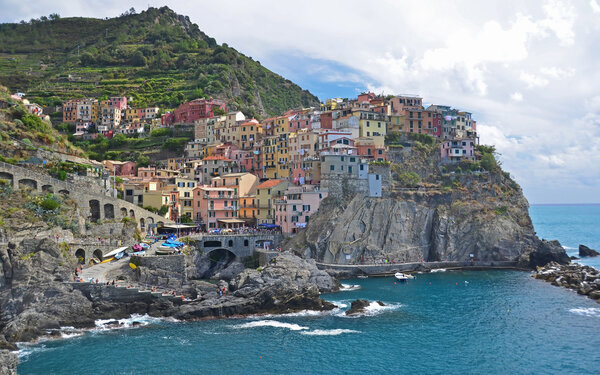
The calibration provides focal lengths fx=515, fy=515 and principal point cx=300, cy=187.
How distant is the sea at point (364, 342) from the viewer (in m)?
37.0

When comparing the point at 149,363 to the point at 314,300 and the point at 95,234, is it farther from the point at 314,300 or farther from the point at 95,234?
the point at 95,234

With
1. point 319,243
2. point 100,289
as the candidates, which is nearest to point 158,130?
point 319,243

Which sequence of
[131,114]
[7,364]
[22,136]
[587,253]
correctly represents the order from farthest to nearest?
[131,114]
[587,253]
[22,136]
[7,364]

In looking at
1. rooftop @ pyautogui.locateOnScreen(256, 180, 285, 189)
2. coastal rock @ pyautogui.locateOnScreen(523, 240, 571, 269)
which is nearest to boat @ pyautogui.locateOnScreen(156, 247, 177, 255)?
rooftop @ pyautogui.locateOnScreen(256, 180, 285, 189)

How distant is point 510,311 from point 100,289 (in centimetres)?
3958

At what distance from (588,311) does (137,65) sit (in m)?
134

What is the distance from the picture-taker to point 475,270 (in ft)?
241

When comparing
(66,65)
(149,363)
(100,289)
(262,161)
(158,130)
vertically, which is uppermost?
(66,65)

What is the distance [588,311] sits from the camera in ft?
166

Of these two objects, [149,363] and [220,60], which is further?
[220,60]

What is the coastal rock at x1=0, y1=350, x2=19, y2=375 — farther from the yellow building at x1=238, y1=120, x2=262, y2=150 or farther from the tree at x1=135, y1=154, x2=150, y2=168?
the yellow building at x1=238, y1=120, x2=262, y2=150

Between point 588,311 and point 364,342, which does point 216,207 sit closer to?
point 364,342

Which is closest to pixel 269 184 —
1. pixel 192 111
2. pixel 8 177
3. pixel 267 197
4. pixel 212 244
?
pixel 267 197

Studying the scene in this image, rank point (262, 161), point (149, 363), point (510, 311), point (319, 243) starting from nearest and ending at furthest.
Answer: point (149, 363), point (510, 311), point (319, 243), point (262, 161)
